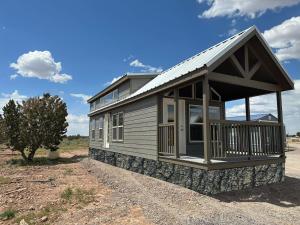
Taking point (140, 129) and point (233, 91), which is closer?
point (233, 91)

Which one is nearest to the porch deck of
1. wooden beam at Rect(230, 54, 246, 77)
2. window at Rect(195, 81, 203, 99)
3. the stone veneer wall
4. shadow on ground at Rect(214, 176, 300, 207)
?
the stone veneer wall

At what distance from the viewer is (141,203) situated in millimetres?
7434

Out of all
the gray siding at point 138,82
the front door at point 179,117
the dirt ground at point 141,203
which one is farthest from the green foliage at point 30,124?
the front door at point 179,117

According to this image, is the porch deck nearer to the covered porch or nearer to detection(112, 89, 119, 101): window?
the covered porch

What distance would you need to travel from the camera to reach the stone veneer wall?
324 inches

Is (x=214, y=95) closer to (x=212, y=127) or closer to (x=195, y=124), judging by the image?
(x=195, y=124)

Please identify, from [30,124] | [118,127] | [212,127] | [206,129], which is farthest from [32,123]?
[206,129]

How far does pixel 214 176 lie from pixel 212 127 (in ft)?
5.19

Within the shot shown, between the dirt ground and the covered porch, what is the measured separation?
3.44 ft

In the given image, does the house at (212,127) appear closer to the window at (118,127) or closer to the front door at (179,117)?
the front door at (179,117)

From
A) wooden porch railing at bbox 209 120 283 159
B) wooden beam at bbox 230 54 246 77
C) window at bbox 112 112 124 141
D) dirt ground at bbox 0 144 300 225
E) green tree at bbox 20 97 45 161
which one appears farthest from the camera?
green tree at bbox 20 97 45 161

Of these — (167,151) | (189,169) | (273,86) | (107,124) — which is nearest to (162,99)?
(167,151)

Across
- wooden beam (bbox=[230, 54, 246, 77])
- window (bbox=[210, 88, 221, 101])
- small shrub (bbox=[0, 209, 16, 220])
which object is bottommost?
small shrub (bbox=[0, 209, 16, 220])

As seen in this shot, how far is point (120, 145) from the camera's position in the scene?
14602 mm
